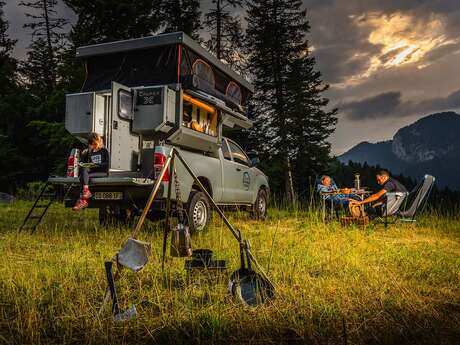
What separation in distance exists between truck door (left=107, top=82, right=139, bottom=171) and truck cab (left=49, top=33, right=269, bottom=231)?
0.02m

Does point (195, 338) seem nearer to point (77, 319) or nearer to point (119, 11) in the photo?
point (77, 319)

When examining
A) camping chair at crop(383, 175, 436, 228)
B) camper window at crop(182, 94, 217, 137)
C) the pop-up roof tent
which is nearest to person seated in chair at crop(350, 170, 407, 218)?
camping chair at crop(383, 175, 436, 228)

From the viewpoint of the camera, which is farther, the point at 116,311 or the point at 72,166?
the point at 72,166

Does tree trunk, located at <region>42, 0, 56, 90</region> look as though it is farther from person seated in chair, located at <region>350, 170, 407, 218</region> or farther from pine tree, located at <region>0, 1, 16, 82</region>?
person seated in chair, located at <region>350, 170, 407, 218</region>

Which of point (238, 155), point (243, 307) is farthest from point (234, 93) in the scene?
point (243, 307)

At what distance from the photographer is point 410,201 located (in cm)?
910

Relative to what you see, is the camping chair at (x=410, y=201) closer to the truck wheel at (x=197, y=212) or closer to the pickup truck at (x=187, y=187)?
the pickup truck at (x=187, y=187)

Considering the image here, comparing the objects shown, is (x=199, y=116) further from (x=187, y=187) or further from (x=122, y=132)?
(x=187, y=187)

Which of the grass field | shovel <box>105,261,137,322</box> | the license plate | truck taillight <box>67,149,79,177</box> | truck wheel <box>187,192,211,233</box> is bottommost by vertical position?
the grass field

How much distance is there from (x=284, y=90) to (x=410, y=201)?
540 inches

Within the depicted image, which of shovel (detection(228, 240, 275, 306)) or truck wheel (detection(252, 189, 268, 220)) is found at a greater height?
truck wheel (detection(252, 189, 268, 220))

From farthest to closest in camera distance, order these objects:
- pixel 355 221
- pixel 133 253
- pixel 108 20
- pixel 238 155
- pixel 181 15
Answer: pixel 181 15 < pixel 108 20 < pixel 238 155 < pixel 355 221 < pixel 133 253

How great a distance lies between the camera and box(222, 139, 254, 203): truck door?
8.46 meters

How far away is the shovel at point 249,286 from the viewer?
3.11m
